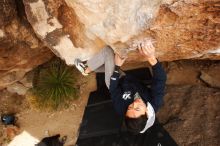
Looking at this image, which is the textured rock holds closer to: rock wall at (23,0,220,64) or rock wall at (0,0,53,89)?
rock wall at (23,0,220,64)

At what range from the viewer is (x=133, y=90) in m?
5.49

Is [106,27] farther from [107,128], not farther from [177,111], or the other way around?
[177,111]

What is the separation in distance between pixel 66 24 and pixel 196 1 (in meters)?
1.94

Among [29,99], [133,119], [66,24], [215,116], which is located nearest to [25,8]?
[66,24]

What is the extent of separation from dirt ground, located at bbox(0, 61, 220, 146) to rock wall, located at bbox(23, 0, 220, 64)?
1157 mm

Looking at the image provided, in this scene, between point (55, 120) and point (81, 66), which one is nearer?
point (81, 66)

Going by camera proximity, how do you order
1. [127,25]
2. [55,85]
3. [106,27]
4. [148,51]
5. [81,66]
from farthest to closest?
1. [55,85]
2. [81,66]
3. [148,51]
4. [106,27]
5. [127,25]

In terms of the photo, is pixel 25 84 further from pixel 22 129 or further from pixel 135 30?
pixel 135 30

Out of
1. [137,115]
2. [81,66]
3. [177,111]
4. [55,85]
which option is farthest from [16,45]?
[177,111]

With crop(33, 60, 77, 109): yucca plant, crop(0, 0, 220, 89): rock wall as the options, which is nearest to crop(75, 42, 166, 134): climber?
crop(0, 0, 220, 89): rock wall

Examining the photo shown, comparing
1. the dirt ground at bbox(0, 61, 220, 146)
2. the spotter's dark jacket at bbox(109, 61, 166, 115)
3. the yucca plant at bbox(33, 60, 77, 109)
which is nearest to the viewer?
the spotter's dark jacket at bbox(109, 61, 166, 115)

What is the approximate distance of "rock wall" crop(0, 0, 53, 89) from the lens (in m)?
6.04

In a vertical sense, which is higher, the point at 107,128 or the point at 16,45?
the point at 16,45

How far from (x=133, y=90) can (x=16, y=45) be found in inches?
86.7
